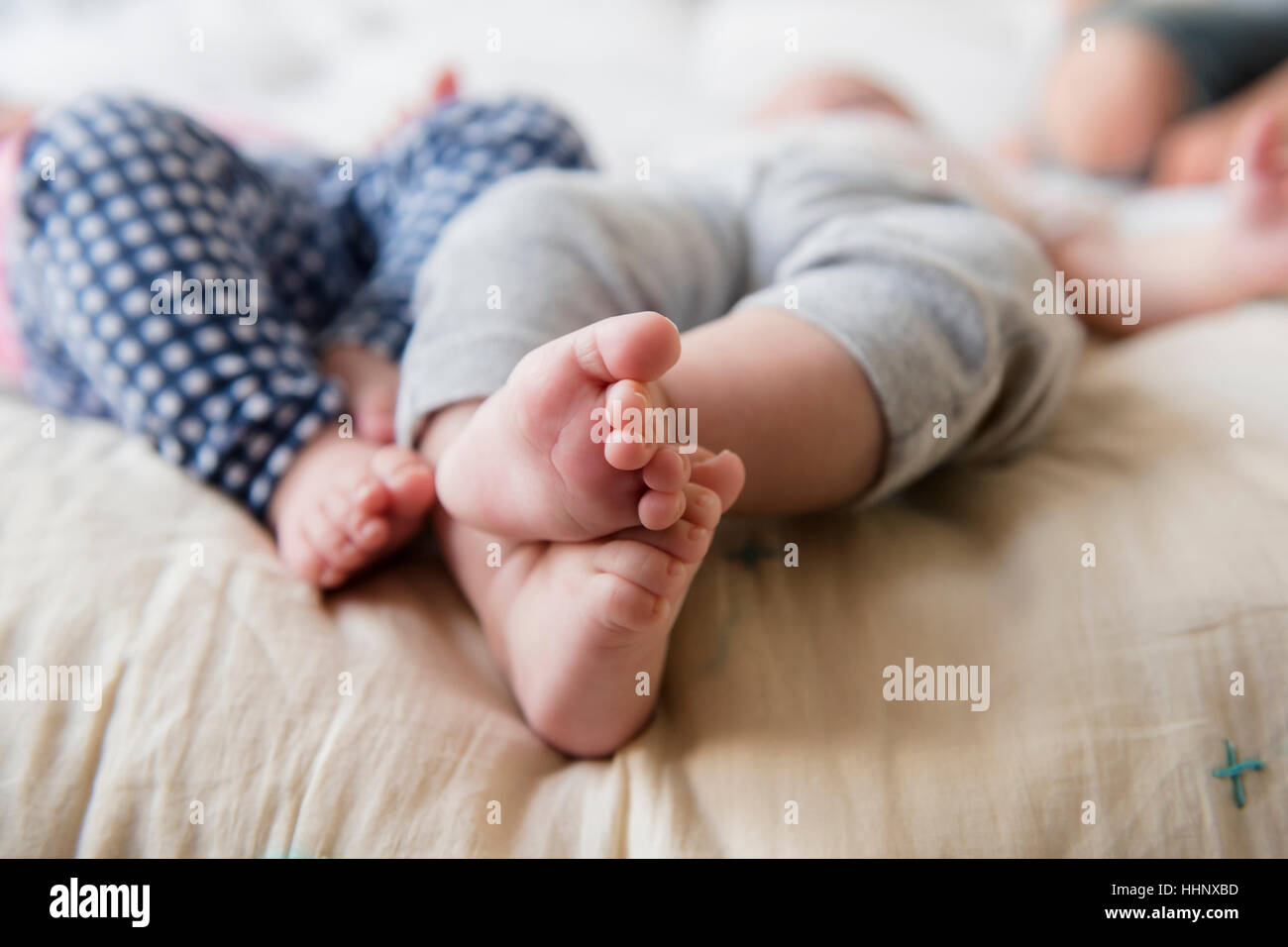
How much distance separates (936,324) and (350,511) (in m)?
0.36

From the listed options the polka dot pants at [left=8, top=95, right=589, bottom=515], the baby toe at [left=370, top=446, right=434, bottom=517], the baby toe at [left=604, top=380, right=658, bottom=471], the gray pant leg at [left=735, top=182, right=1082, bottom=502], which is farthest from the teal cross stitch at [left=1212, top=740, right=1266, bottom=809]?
the polka dot pants at [left=8, top=95, right=589, bottom=515]

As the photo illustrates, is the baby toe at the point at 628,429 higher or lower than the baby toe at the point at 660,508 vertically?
higher

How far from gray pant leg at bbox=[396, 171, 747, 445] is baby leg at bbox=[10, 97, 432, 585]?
0.07m

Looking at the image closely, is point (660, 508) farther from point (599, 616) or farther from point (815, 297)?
point (815, 297)

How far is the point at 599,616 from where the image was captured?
0.39m

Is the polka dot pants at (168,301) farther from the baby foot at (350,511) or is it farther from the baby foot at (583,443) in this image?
the baby foot at (583,443)

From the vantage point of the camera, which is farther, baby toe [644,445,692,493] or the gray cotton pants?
the gray cotton pants

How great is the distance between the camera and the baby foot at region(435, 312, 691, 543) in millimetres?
343

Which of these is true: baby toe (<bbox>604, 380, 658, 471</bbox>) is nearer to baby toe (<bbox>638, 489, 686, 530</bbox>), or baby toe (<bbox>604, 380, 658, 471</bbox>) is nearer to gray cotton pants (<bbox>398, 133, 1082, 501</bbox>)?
baby toe (<bbox>638, 489, 686, 530</bbox>)

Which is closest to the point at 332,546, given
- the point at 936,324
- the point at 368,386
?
the point at 368,386

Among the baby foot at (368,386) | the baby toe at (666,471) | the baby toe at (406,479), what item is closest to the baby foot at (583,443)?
the baby toe at (666,471)

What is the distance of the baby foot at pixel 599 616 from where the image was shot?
381 millimetres
